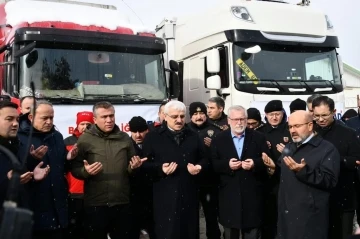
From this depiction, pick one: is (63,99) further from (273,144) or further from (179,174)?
(273,144)

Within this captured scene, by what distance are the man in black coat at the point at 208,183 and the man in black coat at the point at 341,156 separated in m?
1.15

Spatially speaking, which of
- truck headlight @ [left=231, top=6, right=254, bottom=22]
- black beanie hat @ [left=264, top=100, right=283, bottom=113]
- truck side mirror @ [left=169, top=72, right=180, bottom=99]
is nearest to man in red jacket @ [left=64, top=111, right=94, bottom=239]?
black beanie hat @ [left=264, top=100, right=283, bottom=113]

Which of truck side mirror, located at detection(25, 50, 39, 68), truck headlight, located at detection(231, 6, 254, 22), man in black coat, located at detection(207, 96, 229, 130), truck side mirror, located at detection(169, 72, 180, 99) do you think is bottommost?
man in black coat, located at detection(207, 96, 229, 130)

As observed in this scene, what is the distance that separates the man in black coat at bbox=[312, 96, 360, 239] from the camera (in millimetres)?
4613

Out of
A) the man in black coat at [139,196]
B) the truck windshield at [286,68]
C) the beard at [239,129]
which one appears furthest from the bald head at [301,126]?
the truck windshield at [286,68]

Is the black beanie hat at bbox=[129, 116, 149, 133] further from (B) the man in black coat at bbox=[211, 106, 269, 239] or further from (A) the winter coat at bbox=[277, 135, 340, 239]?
(A) the winter coat at bbox=[277, 135, 340, 239]

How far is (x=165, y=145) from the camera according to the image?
15.1ft

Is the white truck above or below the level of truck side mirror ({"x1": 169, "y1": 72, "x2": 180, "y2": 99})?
above

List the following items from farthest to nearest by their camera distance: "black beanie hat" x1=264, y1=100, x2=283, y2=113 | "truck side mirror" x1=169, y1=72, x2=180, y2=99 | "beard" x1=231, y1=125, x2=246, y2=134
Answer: "truck side mirror" x1=169, y1=72, x2=180, y2=99, "black beanie hat" x1=264, y1=100, x2=283, y2=113, "beard" x1=231, y1=125, x2=246, y2=134

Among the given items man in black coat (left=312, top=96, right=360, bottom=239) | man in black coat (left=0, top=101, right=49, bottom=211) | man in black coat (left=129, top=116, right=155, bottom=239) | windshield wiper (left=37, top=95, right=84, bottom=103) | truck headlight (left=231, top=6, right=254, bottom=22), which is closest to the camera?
man in black coat (left=0, top=101, right=49, bottom=211)

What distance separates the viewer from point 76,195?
5062 mm

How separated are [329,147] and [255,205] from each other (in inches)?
41.8

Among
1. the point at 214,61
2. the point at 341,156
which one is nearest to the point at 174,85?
the point at 214,61

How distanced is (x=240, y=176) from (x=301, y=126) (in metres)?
0.94
